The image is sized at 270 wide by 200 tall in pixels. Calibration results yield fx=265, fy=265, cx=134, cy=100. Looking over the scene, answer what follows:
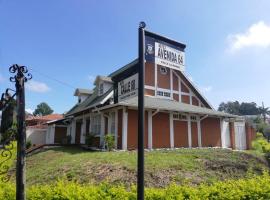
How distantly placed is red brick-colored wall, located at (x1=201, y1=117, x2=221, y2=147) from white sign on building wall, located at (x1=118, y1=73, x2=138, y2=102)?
17.9 m

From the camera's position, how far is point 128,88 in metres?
4.29

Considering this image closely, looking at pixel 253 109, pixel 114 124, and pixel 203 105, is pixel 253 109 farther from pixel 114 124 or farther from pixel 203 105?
pixel 114 124

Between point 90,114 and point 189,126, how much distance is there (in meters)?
7.92

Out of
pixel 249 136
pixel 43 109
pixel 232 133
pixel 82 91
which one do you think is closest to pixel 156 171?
pixel 232 133

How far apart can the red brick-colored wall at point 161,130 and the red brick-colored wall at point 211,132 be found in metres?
4.00

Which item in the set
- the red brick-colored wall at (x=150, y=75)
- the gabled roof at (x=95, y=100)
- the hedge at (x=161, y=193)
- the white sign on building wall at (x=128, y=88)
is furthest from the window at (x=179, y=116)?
the white sign on building wall at (x=128, y=88)

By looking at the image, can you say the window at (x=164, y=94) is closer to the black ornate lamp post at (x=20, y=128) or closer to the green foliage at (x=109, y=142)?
the green foliage at (x=109, y=142)

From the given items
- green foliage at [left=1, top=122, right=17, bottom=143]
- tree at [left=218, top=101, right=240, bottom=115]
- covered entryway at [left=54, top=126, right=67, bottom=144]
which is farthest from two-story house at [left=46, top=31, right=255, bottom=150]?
tree at [left=218, top=101, right=240, bottom=115]

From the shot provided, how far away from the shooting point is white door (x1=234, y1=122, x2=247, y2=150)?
84.4ft

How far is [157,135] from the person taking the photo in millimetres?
18203

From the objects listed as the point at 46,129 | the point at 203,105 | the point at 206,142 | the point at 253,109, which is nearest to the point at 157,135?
the point at 206,142

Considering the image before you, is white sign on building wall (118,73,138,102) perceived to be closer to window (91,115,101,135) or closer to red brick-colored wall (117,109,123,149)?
red brick-colored wall (117,109,123,149)

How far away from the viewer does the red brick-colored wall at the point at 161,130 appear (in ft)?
59.4

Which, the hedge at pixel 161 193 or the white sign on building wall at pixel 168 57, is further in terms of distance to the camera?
the hedge at pixel 161 193
